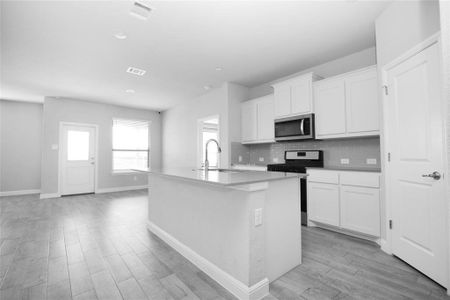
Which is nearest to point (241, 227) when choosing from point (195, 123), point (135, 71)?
point (135, 71)

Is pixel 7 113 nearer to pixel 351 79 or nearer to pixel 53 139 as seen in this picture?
pixel 53 139

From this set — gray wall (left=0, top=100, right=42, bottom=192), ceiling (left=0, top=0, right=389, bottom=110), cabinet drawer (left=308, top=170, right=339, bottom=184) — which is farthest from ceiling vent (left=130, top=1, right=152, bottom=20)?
gray wall (left=0, top=100, right=42, bottom=192)

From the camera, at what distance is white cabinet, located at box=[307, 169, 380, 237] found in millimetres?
2600

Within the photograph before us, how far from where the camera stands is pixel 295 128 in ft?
12.0

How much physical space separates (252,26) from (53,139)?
5969mm

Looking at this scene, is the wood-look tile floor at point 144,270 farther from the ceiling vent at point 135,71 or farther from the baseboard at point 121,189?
the baseboard at point 121,189

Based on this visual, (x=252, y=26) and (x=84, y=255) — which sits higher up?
(x=252, y=26)

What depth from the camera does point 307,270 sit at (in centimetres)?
200

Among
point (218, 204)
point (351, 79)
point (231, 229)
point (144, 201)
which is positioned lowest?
point (144, 201)

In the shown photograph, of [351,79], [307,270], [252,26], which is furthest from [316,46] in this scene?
[307,270]

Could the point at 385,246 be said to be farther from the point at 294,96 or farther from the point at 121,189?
the point at 121,189

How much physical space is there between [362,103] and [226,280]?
2821 millimetres

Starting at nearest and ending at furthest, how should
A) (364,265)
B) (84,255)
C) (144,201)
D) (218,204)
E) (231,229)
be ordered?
(231,229)
(218,204)
(364,265)
(84,255)
(144,201)

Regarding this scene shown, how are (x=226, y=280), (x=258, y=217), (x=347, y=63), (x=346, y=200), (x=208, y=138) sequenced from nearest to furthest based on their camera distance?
(x=258, y=217) < (x=226, y=280) < (x=346, y=200) < (x=347, y=63) < (x=208, y=138)
